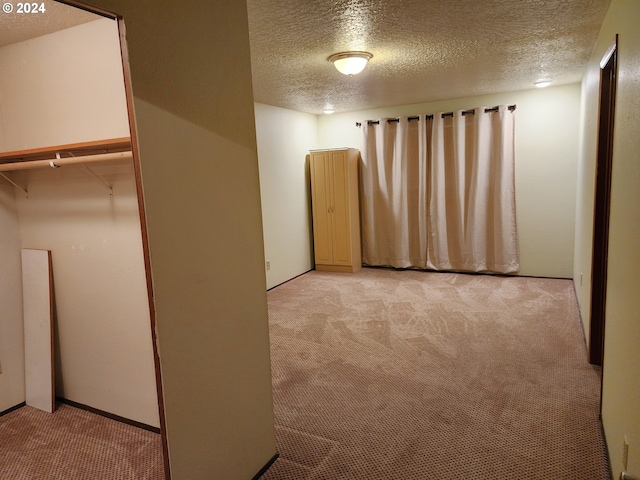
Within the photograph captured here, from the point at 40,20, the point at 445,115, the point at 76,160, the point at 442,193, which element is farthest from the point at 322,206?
the point at 40,20

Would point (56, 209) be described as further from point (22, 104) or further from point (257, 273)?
point (257, 273)

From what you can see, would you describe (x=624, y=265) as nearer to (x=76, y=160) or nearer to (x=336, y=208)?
(x=76, y=160)

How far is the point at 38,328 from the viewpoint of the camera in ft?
8.73

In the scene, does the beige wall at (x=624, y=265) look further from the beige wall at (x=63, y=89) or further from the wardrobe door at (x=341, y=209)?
the wardrobe door at (x=341, y=209)

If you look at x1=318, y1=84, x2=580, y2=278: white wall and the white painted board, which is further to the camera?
x1=318, y1=84, x2=580, y2=278: white wall

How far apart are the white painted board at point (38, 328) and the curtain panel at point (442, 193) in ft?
14.2

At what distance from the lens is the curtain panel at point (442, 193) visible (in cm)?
529

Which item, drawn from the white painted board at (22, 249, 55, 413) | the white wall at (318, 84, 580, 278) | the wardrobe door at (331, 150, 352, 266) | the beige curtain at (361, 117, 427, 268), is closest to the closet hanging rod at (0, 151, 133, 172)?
the white painted board at (22, 249, 55, 413)

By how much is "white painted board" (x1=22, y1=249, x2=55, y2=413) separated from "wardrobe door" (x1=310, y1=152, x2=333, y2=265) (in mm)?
3889

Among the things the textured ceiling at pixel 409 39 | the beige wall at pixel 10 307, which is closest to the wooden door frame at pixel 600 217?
the textured ceiling at pixel 409 39

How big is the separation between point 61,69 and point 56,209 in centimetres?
82

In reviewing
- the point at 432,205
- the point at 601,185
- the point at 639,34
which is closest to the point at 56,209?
the point at 639,34

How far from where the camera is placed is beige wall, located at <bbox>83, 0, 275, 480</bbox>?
142 centimetres

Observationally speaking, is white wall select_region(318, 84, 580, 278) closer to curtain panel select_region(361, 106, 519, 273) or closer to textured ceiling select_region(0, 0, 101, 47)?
curtain panel select_region(361, 106, 519, 273)
